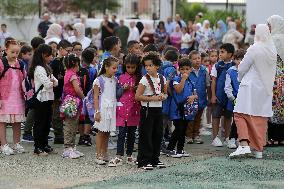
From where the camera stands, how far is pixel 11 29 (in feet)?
98.0

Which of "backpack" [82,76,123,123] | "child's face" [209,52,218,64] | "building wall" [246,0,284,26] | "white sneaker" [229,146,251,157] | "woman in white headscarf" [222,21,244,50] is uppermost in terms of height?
"building wall" [246,0,284,26]

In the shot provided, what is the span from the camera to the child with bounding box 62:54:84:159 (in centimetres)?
1118

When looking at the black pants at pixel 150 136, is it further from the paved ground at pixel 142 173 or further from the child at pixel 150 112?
the paved ground at pixel 142 173

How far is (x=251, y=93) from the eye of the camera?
1137 centimetres

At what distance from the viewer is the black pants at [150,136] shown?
10.3 m

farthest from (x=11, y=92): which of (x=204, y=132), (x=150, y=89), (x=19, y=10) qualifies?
(x=19, y=10)

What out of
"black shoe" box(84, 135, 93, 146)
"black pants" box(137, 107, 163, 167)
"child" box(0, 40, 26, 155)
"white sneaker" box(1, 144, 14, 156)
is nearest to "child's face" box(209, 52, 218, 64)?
"black shoe" box(84, 135, 93, 146)

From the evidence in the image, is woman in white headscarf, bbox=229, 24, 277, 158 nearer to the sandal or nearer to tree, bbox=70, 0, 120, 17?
the sandal

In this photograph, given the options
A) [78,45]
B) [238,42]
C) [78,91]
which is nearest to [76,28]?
[78,45]

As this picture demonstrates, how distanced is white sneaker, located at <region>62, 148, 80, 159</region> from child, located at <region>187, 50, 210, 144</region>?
7.94ft

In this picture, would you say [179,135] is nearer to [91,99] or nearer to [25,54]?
[91,99]

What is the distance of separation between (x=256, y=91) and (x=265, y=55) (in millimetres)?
570

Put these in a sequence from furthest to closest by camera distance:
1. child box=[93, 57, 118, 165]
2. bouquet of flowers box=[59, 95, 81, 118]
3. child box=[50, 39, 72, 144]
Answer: child box=[50, 39, 72, 144], bouquet of flowers box=[59, 95, 81, 118], child box=[93, 57, 118, 165]

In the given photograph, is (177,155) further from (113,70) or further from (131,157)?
(113,70)
